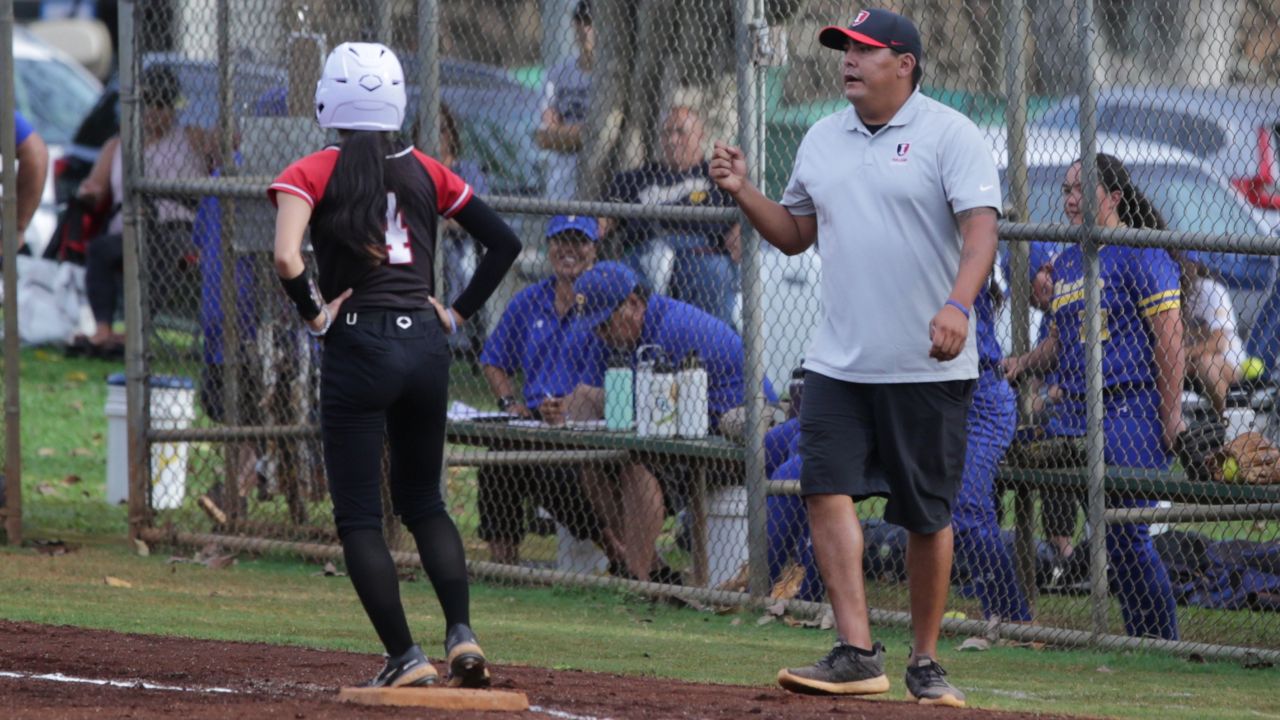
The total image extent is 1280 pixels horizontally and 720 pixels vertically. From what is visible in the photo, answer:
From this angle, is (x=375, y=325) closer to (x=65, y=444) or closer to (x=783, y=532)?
(x=783, y=532)

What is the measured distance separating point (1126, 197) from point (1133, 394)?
2.52ft

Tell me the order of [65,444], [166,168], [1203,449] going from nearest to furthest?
[1203,449]
[166,168]
[65,444]

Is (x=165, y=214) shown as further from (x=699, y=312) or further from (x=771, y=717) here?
(x=771, y=717)

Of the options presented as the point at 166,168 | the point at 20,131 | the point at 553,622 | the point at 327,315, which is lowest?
the point at 553,622

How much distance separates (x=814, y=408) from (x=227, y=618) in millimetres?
3110

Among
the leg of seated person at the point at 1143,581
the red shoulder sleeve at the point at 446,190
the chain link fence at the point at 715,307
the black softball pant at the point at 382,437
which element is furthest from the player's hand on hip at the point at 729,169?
the leg of seated person at the point at 1143,581

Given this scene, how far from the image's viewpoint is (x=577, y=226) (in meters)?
9.81

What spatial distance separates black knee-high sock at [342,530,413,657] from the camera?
5.89 metres

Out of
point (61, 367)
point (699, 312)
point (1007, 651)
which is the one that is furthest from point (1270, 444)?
point (61, 367)

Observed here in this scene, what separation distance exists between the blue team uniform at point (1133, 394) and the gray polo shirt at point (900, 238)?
1.87 metres

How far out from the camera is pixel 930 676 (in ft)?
20.7

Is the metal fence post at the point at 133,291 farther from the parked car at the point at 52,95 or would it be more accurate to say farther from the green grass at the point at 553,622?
the parked car at the point at 52,95

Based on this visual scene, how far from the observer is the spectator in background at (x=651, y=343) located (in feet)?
30.9

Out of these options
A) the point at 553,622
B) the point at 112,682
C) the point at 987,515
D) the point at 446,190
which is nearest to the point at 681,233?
the point at 553,622
